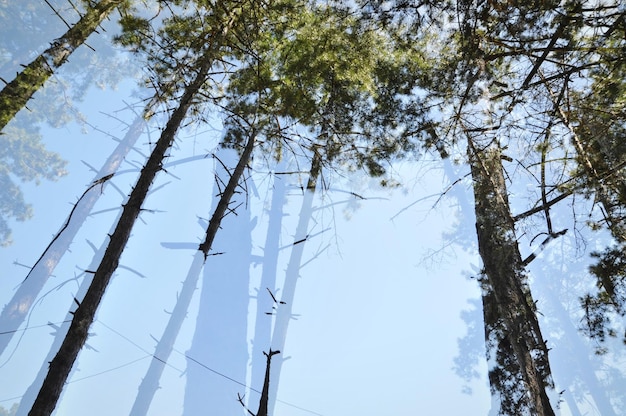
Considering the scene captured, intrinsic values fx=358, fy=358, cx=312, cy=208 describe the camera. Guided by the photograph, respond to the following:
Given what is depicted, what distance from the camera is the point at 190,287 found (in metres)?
11.9

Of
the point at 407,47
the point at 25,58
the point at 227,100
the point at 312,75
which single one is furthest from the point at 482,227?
the point at 25,58

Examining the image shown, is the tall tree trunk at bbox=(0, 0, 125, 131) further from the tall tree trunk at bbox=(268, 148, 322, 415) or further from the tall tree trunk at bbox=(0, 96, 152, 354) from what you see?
the tall tree trunk at bbox=(0, 96, 152, 354)

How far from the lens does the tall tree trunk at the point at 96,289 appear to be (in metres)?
2.52

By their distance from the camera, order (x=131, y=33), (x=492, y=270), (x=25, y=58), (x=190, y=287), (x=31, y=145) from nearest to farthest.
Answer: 1. (x=492, y=270)
2. (x=131, y=33)
3. (x=190, y=287)
4. (x=25, y=58)
5. (x=31, y=145)

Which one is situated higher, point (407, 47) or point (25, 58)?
point (25, 58)

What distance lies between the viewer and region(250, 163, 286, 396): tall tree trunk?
48.6 ft

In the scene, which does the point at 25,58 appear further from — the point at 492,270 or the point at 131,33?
the point at 492,270

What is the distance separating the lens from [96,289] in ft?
9.75

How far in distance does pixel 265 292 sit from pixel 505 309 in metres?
12.6

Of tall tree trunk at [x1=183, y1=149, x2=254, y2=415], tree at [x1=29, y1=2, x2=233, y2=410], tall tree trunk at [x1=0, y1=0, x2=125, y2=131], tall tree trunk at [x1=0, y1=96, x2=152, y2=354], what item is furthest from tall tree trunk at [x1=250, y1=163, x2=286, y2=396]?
tree at [x1=29, y1=2, x2=233, y2=410]

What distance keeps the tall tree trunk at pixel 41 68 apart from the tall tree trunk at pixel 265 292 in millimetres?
9219

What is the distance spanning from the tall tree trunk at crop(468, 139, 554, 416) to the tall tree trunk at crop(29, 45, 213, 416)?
11.1 feet

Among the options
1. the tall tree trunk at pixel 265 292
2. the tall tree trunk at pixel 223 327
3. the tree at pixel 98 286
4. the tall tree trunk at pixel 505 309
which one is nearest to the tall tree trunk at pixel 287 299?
the tall tree trunk at pixel 265 292

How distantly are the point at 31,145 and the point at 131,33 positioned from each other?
22.3 m
